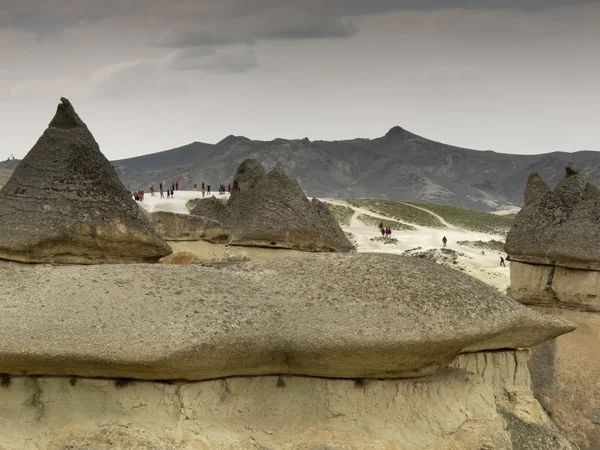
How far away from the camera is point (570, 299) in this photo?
12.6 meters

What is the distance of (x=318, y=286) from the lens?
6.34m

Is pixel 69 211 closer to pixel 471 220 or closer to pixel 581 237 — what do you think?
pixel 581 237

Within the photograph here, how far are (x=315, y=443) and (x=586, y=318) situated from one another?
7.88 m

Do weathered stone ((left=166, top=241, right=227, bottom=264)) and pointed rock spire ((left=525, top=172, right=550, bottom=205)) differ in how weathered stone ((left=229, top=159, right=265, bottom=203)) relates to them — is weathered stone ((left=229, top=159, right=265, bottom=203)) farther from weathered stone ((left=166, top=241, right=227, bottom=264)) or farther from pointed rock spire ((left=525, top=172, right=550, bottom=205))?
pointed rock spire ((left=525, top=172, right=550, bottom=205))

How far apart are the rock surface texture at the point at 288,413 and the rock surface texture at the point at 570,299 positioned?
5.94 metres

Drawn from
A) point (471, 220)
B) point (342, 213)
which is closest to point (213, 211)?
point (342, 213)

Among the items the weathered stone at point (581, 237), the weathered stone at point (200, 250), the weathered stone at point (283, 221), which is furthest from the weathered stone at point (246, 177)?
Result: the weathered stone at point (581, 237)

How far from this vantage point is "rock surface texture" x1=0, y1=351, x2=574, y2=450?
592 cm

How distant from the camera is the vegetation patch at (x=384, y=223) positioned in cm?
5750

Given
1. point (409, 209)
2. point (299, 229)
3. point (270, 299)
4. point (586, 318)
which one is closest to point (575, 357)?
Result: point (586, 318)

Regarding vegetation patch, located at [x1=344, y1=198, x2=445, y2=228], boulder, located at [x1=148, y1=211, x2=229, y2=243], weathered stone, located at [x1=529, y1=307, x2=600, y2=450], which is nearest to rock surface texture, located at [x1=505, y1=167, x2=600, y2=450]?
weathered stone, located at [x1=529, y1=307, x2=600, y2=450]

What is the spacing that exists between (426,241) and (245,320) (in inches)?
1804

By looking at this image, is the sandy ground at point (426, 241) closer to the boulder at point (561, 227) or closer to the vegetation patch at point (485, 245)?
the vegetation patch at point (485, 245)

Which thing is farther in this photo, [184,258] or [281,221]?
[281,221]
